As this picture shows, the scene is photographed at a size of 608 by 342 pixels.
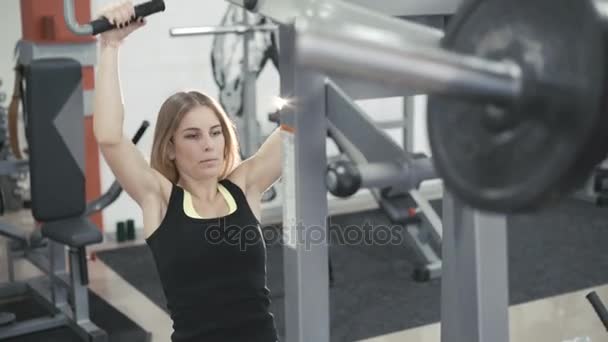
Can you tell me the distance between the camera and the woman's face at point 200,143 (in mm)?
1916

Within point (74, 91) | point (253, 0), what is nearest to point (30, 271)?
point (74, 91)

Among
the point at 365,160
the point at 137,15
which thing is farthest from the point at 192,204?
the point at 365,160

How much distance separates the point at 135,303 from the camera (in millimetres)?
4051

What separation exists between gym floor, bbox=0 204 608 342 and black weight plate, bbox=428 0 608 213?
2834 mm

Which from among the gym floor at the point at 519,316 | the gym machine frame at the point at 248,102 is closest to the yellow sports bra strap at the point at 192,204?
the gym floor at the point at 519,316

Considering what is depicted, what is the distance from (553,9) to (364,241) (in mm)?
4496

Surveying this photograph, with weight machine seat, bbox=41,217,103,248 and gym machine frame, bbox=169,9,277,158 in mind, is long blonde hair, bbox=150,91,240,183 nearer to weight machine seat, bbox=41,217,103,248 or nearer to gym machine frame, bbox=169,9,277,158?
weight machine seat, bbox=41,217,103,248

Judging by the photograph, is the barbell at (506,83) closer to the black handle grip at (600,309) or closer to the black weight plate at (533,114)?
the black weight plate at (533,114)

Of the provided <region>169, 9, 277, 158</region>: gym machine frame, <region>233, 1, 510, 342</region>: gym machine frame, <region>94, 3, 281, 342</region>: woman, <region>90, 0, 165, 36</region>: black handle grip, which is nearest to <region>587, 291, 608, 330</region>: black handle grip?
<region>233, 1, 510, 342</region>: gym machine frame

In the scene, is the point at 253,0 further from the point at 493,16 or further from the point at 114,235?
the point at 114,235

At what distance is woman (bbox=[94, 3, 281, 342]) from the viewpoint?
1892 mm

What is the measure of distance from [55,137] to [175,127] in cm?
163

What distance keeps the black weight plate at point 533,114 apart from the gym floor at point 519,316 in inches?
112

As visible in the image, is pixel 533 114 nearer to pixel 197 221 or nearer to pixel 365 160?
pixel 365 160
